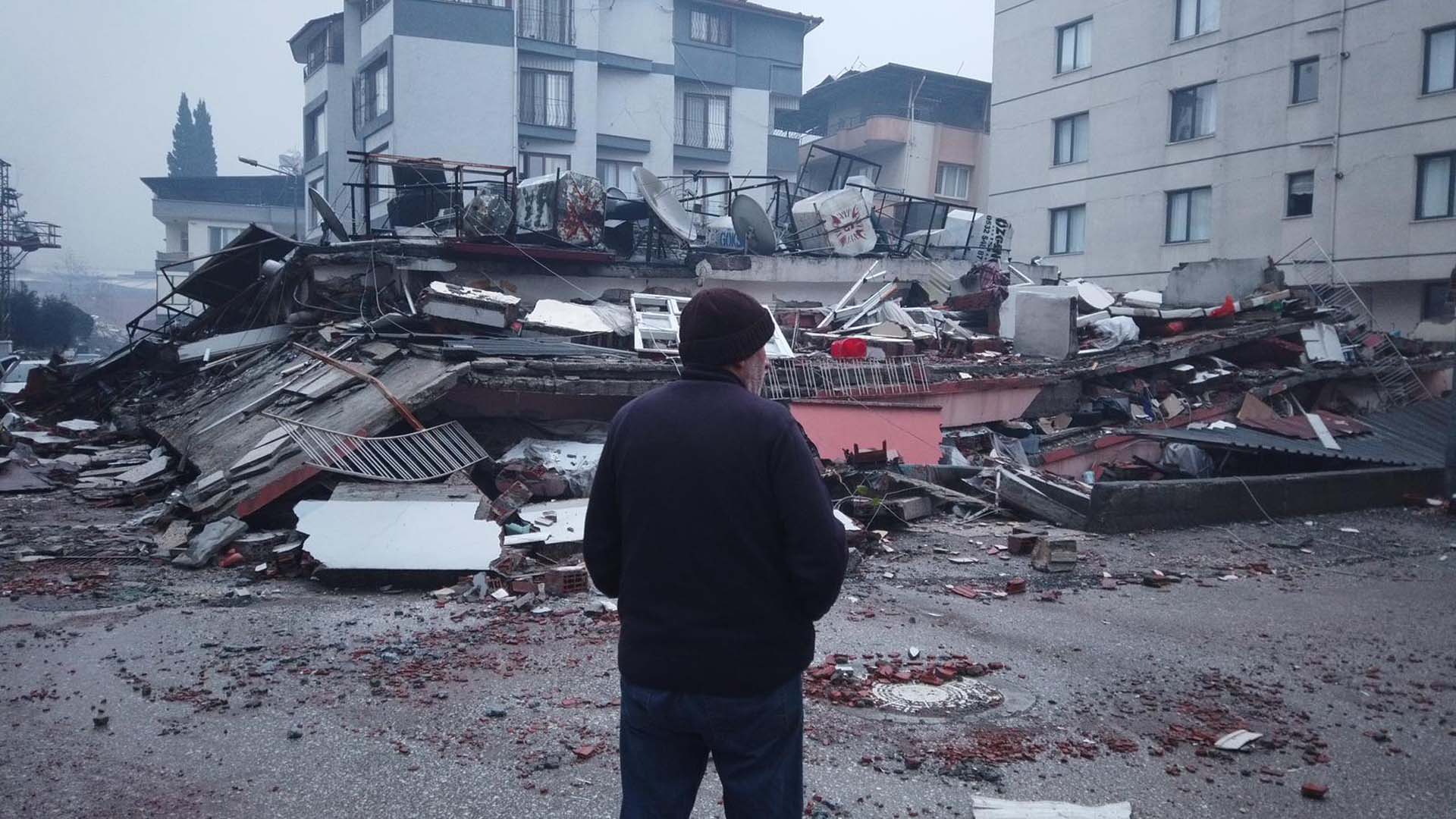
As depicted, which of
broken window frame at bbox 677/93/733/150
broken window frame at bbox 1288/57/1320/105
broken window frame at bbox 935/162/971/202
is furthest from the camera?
broken window frame at bbox 935/162/971/202

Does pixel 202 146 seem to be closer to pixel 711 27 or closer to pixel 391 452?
pixel 711 27

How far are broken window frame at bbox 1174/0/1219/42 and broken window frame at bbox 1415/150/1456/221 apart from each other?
644 centimetres

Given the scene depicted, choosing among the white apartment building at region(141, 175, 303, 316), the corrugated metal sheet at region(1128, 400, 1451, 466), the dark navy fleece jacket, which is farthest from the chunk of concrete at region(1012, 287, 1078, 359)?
the white apartment building at region(141, 175, 303, 316)

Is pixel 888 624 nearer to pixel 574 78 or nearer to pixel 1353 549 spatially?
pixel 1353 549

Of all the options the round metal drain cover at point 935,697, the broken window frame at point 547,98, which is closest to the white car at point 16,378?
the broken window frame at point 547,98

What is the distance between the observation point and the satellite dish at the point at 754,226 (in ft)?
62.3

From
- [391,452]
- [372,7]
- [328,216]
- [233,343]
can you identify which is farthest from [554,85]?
[391,452]

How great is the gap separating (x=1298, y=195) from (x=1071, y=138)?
23.1 ft

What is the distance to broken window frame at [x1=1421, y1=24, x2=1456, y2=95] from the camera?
2234 centimetres

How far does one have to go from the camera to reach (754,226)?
19.0 m

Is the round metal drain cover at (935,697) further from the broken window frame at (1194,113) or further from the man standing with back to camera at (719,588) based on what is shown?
the broken window frame at (1194,113)

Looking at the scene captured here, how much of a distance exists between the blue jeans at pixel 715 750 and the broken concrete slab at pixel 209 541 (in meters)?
6.75

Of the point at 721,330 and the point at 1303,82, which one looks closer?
the point at 721,330

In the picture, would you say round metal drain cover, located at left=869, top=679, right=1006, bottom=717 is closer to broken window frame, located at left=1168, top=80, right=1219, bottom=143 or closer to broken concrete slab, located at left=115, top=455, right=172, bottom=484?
broken concrete slab, located at left=115, top=455, right=172, bottom=484
